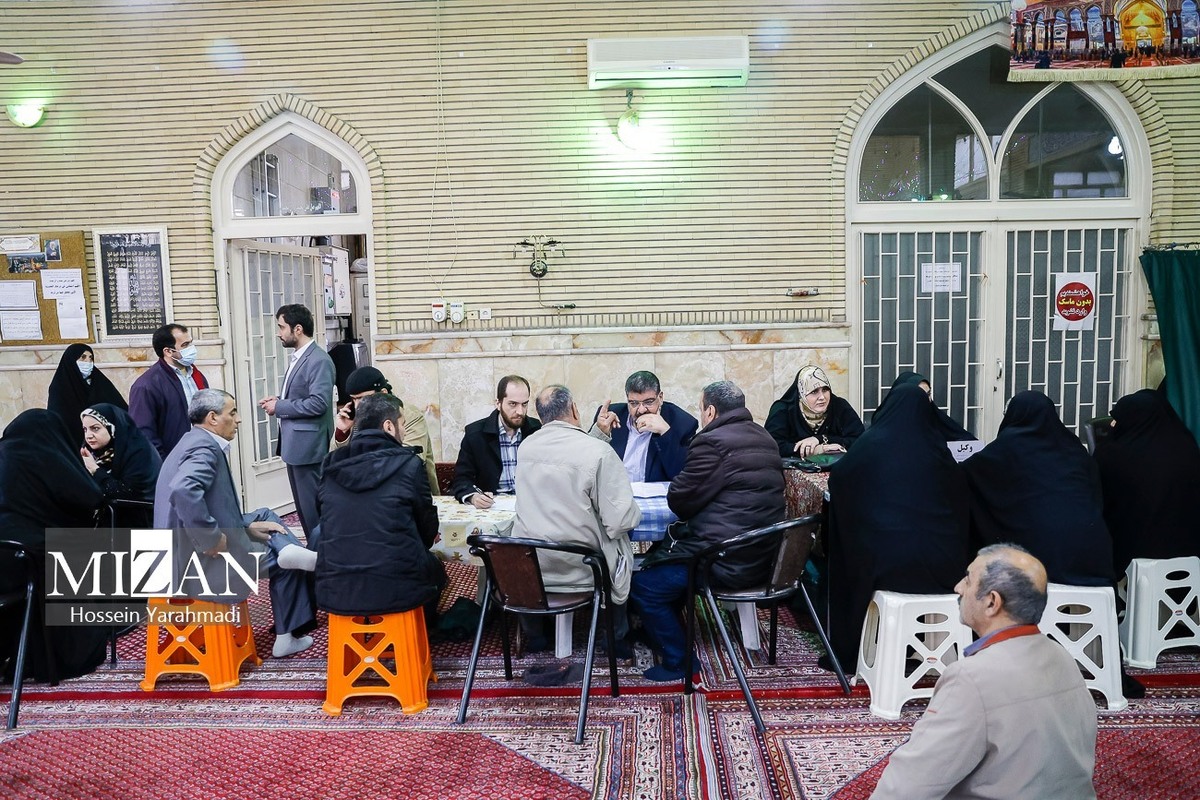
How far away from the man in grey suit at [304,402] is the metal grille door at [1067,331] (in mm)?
5025

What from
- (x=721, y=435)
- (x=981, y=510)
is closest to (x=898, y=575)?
(x=981, y=510)

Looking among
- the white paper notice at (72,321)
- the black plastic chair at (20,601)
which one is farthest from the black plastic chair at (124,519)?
the white paper notice at (72,321)

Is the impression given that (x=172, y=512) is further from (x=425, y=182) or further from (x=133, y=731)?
(x=425, y=182)

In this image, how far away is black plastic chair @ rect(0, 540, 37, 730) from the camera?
3.37m

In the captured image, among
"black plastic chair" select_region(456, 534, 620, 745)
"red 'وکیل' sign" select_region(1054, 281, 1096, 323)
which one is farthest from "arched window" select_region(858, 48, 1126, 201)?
"black plastic chair" select_region(456, 534, 620, 745)

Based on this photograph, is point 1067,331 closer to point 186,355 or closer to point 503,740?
point 503,740

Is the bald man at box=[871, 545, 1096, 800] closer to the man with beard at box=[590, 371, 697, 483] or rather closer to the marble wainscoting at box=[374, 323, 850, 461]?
the man with beard at box=[590, 371, 697, 483]

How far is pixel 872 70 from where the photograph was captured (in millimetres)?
6293

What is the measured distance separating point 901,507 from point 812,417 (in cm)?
174

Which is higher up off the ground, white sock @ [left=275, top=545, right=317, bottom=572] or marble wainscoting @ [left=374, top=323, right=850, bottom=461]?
marble wainscoting @ [left=374, top=323, right=850, bottom=461]

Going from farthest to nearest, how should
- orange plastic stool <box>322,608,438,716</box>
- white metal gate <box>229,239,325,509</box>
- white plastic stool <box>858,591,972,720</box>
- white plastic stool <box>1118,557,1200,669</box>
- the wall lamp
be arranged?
white metal gate <box>229,239,325,509</box> → the wall lamp → white plastic stool <box>1118,557,1200,669</box> → orange plastic stool <box>322,608,438,716</box> → white plastic stool <box>858,591,972,720</box>

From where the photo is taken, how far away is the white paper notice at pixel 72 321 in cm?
650

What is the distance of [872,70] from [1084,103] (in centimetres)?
171

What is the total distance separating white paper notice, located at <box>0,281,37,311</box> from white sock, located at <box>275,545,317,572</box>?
13.7 feet
